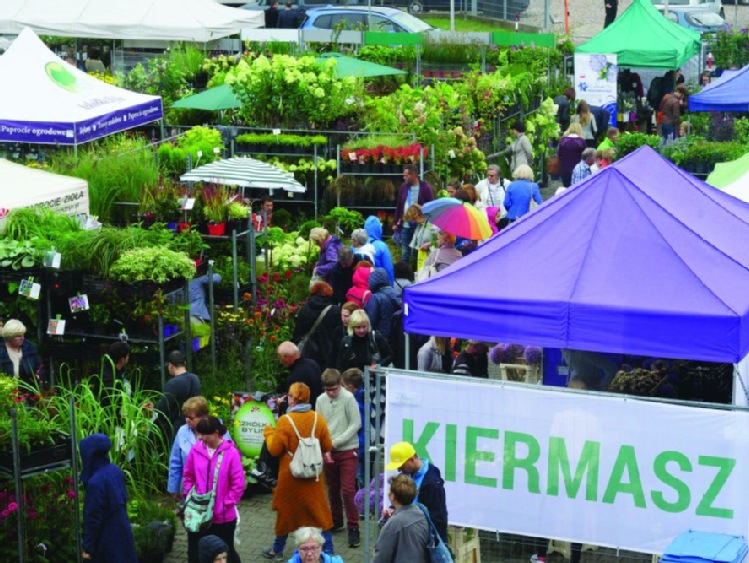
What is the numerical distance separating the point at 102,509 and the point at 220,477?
2.66 feet

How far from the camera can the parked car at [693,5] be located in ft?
128

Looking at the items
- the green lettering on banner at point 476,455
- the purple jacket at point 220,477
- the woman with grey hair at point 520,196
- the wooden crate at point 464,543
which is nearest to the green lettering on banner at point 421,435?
the green lettering on banner at point 476,455

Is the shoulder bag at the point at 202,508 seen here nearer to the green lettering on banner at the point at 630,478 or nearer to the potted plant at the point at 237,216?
the green lettering on banner at the point at 630,478

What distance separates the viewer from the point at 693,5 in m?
39.4

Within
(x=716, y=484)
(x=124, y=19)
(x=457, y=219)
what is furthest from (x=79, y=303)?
(x=124, y=19)

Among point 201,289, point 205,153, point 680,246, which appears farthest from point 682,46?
point 680,246

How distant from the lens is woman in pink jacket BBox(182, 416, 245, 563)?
32.0ft

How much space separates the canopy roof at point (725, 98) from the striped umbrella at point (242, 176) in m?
8.97

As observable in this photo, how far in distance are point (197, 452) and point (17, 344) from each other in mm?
3187

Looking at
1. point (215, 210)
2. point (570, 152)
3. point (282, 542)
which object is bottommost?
point (282, 542)

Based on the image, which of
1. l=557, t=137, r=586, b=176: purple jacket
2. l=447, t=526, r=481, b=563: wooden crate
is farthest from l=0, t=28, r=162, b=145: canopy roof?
l=447, t=526, r=481, b=563: wooden crate

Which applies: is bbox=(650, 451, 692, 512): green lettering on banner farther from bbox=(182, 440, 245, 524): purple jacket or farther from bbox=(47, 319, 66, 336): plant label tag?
bbox=(47, 319, 66, 336): plant label tag

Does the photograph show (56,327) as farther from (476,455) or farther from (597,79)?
(597,79)

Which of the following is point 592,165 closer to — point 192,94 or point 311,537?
point 192,94
